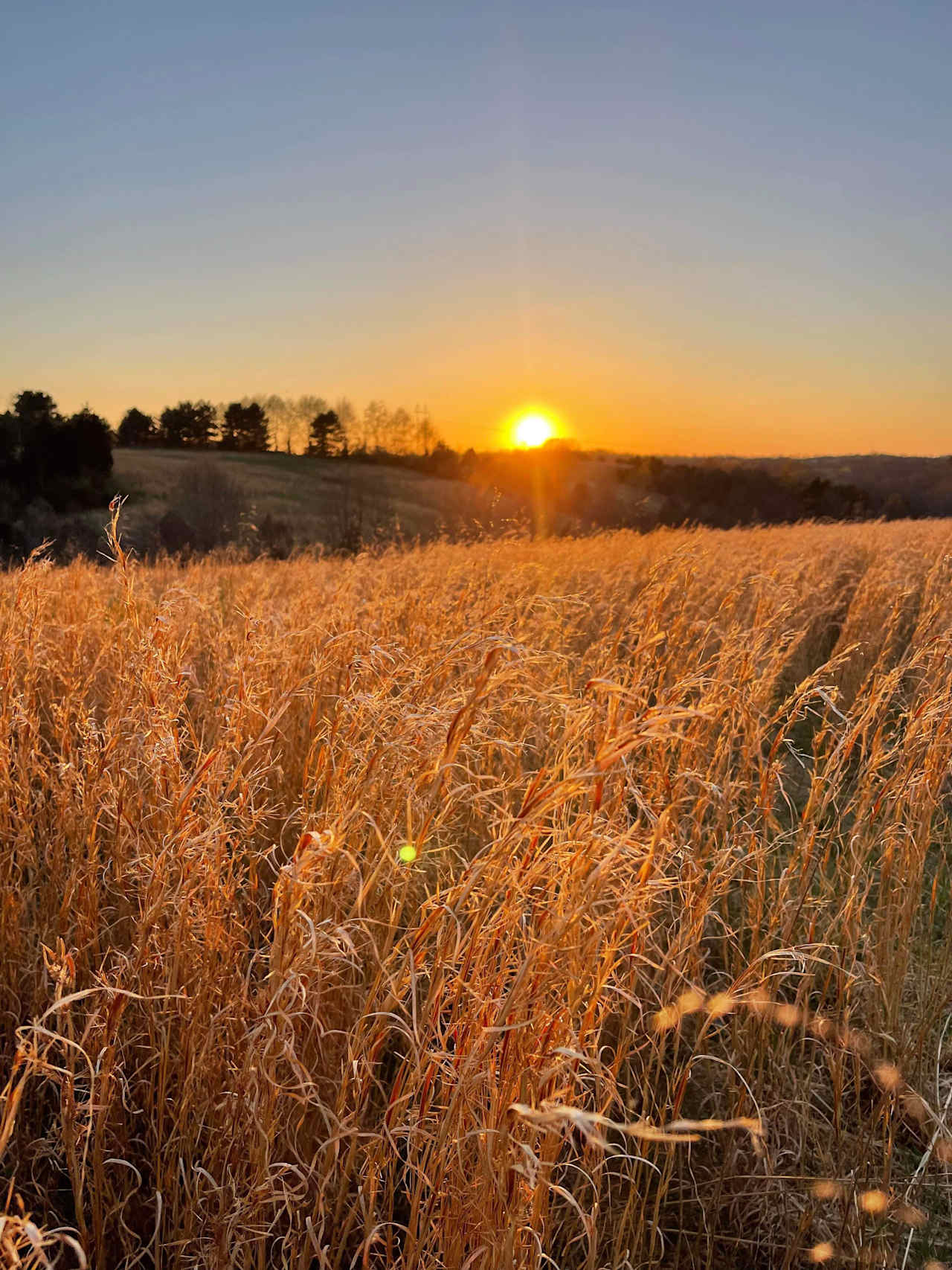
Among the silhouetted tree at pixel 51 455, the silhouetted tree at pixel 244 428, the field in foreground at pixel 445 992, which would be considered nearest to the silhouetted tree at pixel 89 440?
the silhouetted tree at pixel 51 455

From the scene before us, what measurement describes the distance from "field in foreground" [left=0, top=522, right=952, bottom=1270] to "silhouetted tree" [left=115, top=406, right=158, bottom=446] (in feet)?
163

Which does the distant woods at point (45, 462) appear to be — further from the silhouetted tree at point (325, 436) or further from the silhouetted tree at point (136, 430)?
the silhouetted tree at point (325, 436)

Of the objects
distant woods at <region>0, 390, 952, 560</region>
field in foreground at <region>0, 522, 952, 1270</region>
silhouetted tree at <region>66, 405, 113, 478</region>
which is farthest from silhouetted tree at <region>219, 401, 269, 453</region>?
field in foreground at <region>0, 522, 952, 1270</region>

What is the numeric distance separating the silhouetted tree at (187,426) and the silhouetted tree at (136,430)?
20.6 inches

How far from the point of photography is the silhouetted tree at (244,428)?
53031mm

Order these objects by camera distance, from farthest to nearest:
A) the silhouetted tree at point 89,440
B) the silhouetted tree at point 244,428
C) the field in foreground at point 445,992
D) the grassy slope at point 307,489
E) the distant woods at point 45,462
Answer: the silhouetted tree at point 244,428, the grassy slope at point 307,489, the silhouetted tree at point 89,440, the distant woods at point 45,462, the field in foreground at point 445,992

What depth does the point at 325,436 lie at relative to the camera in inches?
2189

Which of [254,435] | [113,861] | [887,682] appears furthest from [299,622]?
[254,435]

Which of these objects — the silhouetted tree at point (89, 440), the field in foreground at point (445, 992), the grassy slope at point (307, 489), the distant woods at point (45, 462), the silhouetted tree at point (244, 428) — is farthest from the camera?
the silhouetted tree at point (244, 428)

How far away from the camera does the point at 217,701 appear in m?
3.10

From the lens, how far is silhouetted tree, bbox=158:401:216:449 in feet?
161

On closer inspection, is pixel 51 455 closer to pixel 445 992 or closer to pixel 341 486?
pixel 341 486

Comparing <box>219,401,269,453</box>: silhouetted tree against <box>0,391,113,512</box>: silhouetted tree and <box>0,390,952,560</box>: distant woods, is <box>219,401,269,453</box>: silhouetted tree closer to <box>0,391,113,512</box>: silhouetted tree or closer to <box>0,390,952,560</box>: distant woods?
<box>0,390,952,560</box>: distant woods

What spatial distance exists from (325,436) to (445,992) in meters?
56.8
